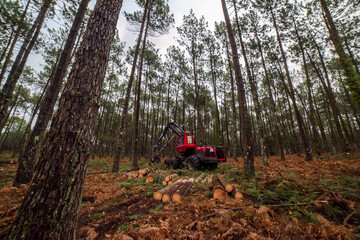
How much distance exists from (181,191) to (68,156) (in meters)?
3.29

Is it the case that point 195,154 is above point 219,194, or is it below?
above

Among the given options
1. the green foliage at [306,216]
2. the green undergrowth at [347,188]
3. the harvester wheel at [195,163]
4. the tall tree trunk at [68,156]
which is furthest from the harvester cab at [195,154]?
the tall tree trunk at [68,156]

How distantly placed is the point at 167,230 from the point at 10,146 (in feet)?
186

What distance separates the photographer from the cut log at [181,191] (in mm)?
3641

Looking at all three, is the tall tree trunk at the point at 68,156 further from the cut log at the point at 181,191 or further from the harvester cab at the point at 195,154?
the harvester cab at the point at 195,154

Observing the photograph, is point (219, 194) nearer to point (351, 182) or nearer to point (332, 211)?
point (332, 211)

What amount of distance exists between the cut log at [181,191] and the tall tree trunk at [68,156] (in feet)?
8.25

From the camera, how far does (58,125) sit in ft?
5.11

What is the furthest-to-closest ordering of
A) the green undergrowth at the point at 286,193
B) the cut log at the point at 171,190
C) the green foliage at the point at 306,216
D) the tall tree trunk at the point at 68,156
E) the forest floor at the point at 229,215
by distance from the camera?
the cut log at the point at 171,190
the green undergrowth at the point at 286,193
the green foliage at the point at 306,216
the forest floor at the point at 229,215
the tall tree trunk at the point at 68,156

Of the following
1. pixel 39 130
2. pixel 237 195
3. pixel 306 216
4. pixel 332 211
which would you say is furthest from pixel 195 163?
pixel 39 130

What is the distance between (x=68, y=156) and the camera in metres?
1.50

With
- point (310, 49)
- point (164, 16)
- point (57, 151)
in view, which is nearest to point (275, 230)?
point (57, 151)

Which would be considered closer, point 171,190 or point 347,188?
point 347,188

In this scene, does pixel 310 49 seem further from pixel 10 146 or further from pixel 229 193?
pixel 10 146
